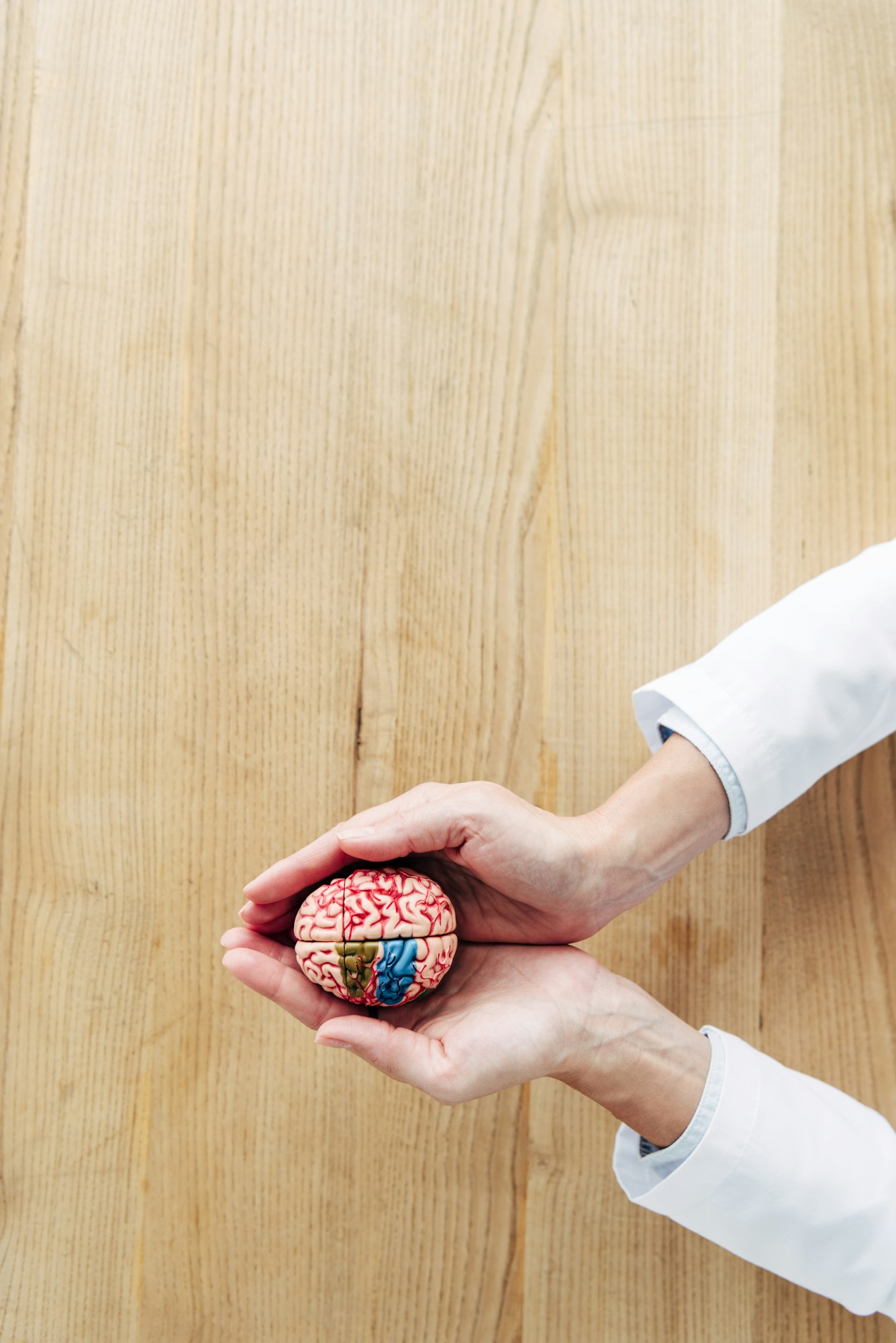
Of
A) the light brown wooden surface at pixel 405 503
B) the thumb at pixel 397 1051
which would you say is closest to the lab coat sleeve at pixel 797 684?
the light brown wooden surface at pixel 405 503

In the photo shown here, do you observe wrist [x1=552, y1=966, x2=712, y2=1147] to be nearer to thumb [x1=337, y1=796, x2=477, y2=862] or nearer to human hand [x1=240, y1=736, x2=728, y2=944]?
human hand [x1=240, y1=736, x2=728, y2=944]

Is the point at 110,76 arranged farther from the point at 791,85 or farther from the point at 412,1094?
the point at 412,1094

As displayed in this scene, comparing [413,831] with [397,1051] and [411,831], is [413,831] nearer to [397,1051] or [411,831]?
[411,831]

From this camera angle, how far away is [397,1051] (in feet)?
2.14

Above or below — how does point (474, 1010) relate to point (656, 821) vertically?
below

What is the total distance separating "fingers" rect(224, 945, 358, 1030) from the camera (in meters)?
0.72

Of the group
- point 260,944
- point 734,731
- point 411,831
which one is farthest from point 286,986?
point 734,731

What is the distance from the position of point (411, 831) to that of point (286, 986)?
157 millimetres

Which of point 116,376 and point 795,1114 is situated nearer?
point 795,1114

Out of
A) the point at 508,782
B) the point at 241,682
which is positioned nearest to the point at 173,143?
the point at 241,682

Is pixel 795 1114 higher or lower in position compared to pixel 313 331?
lower

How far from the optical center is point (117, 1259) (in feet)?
2.88

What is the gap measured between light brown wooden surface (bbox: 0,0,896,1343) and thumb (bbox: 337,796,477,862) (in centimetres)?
18

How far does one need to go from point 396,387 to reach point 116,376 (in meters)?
0.26
